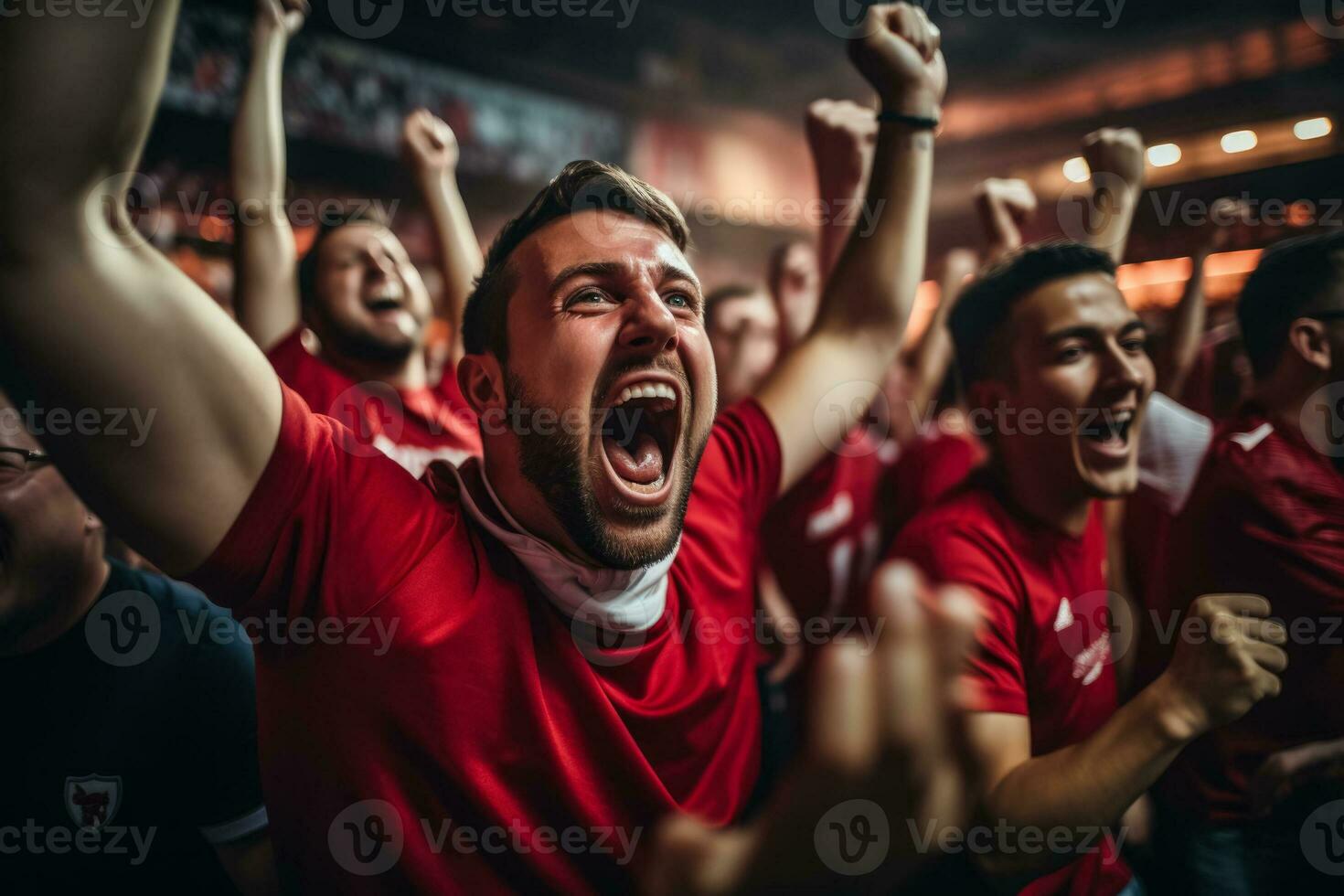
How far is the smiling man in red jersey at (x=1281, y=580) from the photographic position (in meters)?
1.34

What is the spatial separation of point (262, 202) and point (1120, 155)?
1.61 m

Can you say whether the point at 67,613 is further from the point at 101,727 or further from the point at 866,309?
the point at 866,309

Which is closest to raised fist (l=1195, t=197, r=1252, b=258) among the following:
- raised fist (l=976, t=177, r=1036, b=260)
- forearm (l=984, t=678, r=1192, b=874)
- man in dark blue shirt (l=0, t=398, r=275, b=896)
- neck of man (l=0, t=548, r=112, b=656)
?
raised fist (l=976, t=177, r=1036, b=260)

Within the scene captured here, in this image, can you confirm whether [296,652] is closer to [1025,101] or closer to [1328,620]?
[1328,620]

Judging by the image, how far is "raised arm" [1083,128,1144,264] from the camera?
1.53m

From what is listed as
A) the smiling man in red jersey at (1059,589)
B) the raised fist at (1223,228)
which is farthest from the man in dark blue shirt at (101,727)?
the raised fist at (1223,228)

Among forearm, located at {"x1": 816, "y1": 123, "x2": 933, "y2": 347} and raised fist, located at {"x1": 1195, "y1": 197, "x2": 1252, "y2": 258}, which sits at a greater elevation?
raised fist, located at {"x1": 1195, "y1": 197, "x2": 1252, "y2": 258}

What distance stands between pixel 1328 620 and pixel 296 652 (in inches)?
64.8

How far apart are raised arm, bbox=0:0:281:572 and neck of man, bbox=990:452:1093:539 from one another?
1.21 metres

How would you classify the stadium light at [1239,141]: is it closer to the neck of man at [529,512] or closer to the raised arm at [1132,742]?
the raised arm at [1132,742]

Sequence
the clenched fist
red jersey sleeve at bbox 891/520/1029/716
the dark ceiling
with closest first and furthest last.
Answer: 1. the clenched fist
2. red jersey sleeve at bbox 891/520/1029/716
3. the dark ceiling

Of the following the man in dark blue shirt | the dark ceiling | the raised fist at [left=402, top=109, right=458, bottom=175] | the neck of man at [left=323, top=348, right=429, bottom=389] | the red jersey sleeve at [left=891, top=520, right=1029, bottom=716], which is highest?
the dark ceiling

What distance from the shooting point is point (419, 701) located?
2.92 ft

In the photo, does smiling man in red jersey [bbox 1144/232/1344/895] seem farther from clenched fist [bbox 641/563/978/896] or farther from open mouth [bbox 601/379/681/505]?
open mouth [bbox 601/379/681/505]
